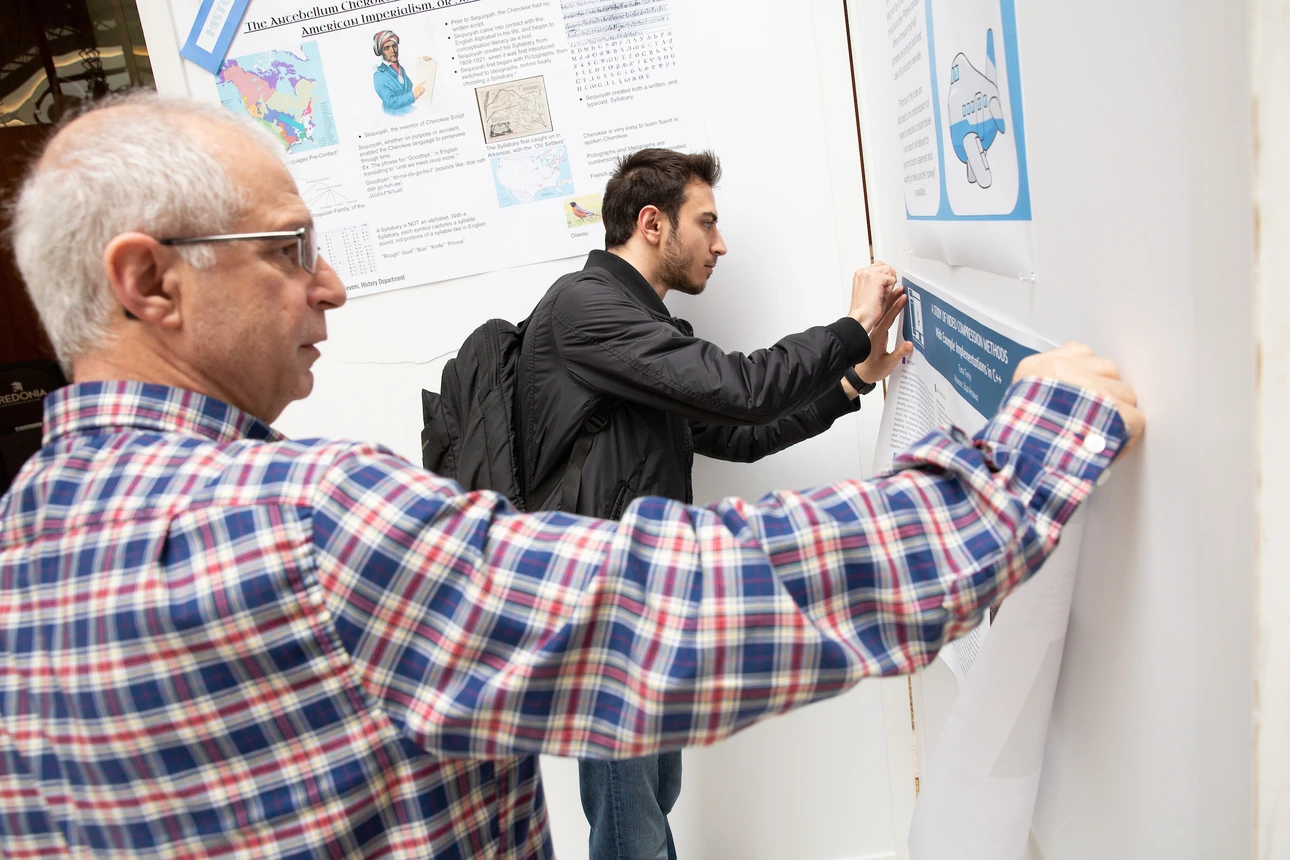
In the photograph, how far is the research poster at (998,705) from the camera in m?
0.76

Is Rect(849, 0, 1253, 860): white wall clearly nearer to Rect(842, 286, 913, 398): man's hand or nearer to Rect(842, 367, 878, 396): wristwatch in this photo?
Rect(842, 286, 913, 398): man's hand

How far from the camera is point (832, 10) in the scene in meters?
1.66

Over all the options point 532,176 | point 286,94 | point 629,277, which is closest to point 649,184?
point 629,277

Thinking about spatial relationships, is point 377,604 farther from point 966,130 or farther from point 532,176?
point 532,176

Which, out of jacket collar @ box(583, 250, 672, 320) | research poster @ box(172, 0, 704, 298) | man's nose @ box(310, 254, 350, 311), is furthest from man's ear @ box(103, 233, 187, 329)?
research poster @ box(172, 0, 704, 298)

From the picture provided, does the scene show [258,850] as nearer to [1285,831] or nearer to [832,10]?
[1285,831]

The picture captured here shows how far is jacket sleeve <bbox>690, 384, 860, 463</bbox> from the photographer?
1646mm

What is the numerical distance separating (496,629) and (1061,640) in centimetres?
52

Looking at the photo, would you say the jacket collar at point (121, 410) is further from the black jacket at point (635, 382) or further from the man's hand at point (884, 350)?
the man's hand at point (884, 350)

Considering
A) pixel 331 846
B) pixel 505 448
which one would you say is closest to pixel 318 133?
pixel 505 448

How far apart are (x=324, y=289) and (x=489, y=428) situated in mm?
762

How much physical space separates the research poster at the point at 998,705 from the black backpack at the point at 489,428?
0.71 m

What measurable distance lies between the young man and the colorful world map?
0.64 metres

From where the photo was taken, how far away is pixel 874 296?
137 centimetres
